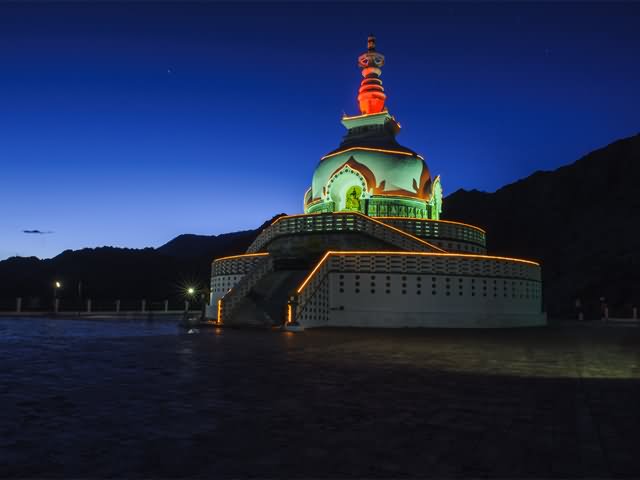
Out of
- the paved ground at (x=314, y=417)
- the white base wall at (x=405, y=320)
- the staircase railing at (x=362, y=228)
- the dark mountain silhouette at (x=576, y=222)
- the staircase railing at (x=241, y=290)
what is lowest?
the paved ground at (x=314, y=417)

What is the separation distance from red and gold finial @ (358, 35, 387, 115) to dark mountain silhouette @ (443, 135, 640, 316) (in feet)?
138

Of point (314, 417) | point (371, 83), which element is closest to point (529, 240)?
point (371, 83)

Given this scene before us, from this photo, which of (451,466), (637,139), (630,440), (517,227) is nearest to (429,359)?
(630,440)

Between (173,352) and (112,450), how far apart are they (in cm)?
961

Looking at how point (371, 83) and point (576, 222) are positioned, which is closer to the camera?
point (371, 83)

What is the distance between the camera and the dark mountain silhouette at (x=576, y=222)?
80125 millimetres

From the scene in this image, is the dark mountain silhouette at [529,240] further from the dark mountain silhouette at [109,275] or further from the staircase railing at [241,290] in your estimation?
the staircase railing at [241,290]

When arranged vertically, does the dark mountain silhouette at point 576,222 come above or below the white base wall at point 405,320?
above

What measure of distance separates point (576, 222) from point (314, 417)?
112m

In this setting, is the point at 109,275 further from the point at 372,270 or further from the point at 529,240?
the point at 372,270

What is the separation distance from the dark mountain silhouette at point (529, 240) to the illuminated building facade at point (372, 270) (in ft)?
171

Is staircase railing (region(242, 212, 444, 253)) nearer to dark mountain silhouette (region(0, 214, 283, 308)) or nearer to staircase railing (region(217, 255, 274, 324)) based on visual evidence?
staircase railing (region(217, 255, 274, 324))

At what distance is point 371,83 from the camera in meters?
50.6

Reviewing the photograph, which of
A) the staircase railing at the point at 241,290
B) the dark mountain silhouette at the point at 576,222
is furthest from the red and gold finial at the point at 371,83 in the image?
the dark mountain silhouette at the point at 576,222
